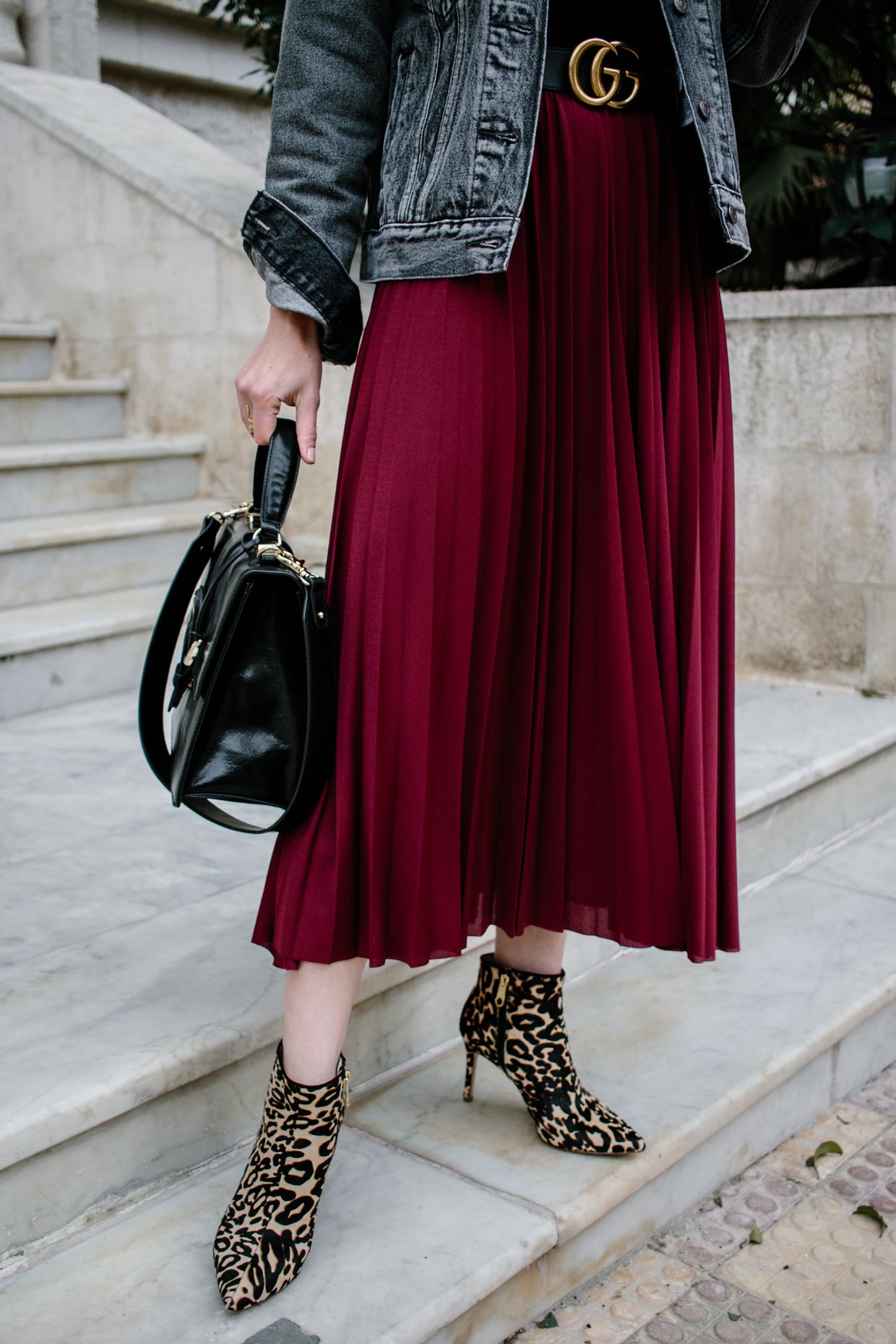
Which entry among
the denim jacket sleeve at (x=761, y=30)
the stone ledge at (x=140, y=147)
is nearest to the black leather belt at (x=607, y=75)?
the denim jacket sleeve at (x=761, y=30)

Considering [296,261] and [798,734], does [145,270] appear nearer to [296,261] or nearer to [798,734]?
[798,734]

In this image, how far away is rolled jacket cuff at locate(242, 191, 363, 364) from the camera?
149 cm

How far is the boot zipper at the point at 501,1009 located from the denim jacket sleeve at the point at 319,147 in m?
0.92

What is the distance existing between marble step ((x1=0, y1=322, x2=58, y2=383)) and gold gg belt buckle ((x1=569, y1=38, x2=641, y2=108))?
3480mm

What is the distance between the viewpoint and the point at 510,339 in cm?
155

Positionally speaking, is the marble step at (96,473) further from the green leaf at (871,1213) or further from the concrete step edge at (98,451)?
the green leaf at (871,1213)

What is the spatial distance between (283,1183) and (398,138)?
1.22 meters

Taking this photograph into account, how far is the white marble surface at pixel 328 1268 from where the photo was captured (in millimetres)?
1512

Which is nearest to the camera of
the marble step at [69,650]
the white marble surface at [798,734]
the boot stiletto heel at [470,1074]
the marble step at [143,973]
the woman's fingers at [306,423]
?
the woman's fingers at [306,423]

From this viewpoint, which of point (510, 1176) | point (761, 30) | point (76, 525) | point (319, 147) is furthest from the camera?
point (76, 525)

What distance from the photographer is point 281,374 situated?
154 cm

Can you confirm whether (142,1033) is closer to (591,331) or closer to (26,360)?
(591,331)

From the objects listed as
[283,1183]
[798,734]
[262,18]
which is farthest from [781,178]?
[283,1183]

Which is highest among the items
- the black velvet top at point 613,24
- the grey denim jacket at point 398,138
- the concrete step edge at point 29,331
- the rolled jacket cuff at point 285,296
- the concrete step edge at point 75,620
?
the black velvet top at point 613,24
